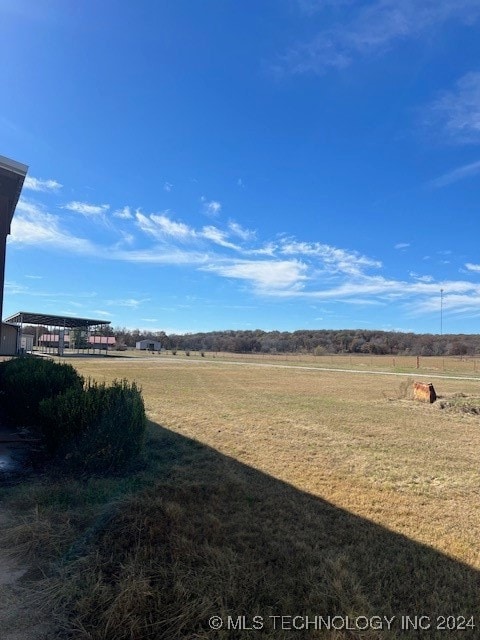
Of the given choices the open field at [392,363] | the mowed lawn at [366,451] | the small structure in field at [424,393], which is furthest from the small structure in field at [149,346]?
the small structure in field at [424,393]

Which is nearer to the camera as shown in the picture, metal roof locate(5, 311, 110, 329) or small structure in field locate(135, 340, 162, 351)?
metal roof locate(5, 311, 110, 329)

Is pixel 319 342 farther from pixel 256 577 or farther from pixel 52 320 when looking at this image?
pixel 256 577

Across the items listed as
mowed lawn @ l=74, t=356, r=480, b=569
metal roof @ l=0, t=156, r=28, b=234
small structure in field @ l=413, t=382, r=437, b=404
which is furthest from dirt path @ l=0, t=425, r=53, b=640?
small structure in field @ l=413, t=382, r=437, b=404

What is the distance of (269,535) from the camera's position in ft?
12.0

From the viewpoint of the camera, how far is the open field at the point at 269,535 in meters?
2.59

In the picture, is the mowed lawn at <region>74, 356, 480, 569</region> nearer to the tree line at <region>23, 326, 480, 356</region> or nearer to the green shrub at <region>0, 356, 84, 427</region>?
the green shrub at <region>0, 356, 84, 427</region>

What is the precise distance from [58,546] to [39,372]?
4.87m

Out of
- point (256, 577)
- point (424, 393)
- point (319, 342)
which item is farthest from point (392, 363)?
point (319, 342)

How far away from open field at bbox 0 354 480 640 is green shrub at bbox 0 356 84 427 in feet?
6.57

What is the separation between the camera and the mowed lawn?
4332 mm

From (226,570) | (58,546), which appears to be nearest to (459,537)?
(226,570)

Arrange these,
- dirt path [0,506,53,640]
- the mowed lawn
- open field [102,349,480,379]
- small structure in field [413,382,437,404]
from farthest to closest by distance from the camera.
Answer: open field [102,349,480,379]
small structure in field [413,382,437,404]
the mowed lawn
dirt path [0,506,53,640]

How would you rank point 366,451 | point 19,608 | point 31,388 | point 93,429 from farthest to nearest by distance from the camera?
point 31,388 < point 366,451 < point 93,429 < point 19,608

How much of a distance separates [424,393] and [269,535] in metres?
12.2
